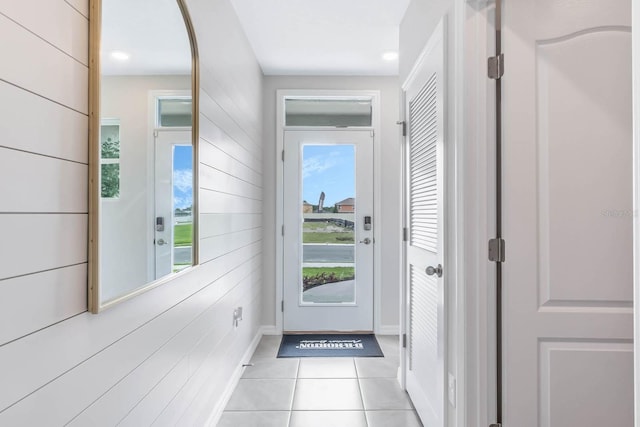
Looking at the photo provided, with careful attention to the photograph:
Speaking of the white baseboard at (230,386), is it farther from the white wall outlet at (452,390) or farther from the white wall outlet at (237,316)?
the white wall outlet at (452,390)

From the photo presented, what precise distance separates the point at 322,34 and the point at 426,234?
177cm

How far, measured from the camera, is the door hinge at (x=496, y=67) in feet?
5.09

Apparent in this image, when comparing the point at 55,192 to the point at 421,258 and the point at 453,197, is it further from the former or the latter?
the point at 421,258

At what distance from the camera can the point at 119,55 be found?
3.73 ft

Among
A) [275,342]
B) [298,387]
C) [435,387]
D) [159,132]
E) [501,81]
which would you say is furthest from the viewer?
[275,342]

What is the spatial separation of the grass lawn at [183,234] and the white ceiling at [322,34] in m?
1.64

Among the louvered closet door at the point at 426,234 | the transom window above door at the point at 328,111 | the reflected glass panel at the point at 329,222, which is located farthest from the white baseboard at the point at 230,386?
the transom window above door at the point at 328,111

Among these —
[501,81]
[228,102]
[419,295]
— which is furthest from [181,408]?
[501,81]

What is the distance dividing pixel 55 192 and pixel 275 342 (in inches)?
117

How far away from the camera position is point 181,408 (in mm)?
1701

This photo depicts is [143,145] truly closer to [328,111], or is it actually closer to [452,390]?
[452,390]

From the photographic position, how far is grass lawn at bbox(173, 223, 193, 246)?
1.61 m

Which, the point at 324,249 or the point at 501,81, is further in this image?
the point at 324,249

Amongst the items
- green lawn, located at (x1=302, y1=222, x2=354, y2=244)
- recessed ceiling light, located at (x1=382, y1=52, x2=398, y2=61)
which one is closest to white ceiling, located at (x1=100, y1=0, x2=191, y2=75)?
recessed ceiling light, located at (x1=382, y1=52, x2=398, y2=61)
